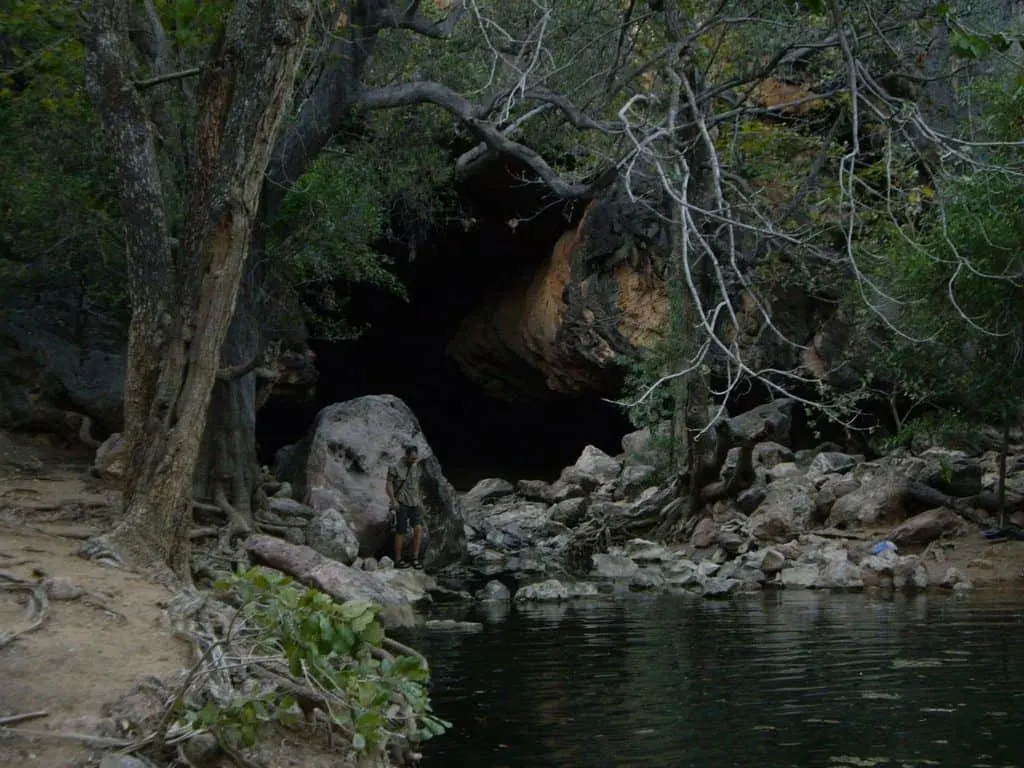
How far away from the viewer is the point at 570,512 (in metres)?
18.6

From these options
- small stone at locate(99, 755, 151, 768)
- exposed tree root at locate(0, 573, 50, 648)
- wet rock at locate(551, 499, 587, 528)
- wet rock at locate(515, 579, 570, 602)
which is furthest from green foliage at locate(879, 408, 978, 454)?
small stone at locate(99, 755, 151, 768)

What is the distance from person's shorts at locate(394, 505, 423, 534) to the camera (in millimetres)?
13727

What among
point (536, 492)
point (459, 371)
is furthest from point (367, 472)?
point (459, 371)

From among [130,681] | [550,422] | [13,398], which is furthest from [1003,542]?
[550,422]

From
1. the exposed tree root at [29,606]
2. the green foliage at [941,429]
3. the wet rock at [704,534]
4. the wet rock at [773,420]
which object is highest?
the wet rock at [773,420]

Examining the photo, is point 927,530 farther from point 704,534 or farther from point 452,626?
point 452,626

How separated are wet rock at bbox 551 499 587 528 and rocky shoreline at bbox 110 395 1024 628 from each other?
2.27 ft

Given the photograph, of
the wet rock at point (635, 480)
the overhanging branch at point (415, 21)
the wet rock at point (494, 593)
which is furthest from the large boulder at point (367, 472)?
the overhanging branch at point (415, 21)

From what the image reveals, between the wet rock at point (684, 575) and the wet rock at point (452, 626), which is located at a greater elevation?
the wet rock at point (684, 575)

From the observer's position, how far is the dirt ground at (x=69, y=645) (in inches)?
169

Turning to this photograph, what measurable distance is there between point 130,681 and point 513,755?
176 cm

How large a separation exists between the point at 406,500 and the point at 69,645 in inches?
348

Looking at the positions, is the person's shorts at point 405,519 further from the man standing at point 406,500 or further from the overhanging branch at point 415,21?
the overhanging branch at point 415,21

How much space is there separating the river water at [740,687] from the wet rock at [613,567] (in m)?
2.99
